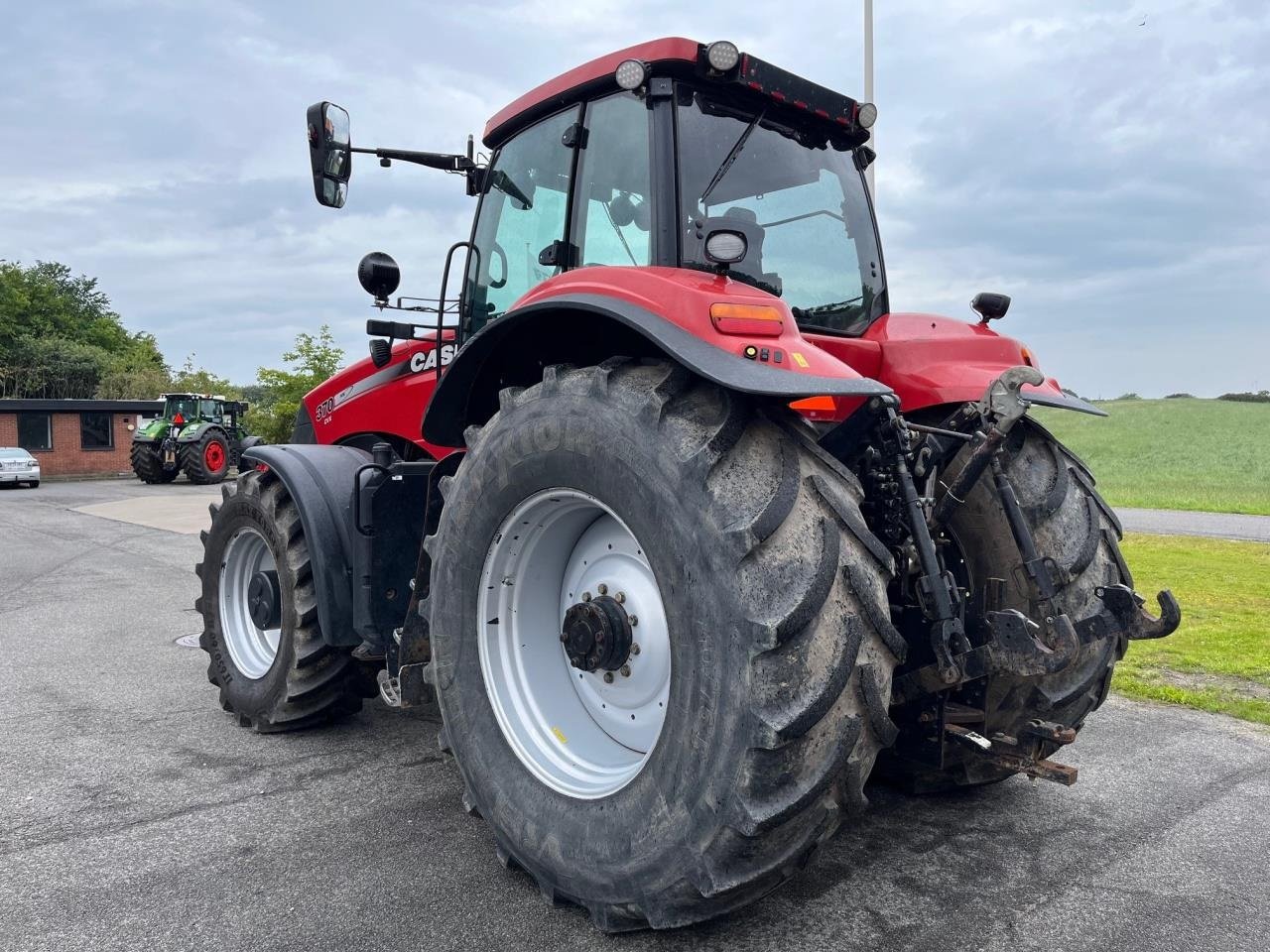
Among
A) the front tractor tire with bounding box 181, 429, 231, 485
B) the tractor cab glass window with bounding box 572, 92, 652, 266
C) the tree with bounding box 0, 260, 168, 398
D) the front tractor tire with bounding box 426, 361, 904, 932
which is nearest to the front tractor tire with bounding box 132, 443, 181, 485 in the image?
the front tractor tire with bounding box 181, 429, 231, 485

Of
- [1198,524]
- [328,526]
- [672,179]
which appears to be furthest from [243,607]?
[1198,524]

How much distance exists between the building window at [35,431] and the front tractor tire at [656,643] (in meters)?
38.5

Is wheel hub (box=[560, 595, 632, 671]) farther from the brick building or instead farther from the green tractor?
the brick building

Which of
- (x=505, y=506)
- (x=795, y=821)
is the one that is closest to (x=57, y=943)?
(x=505, y=506)

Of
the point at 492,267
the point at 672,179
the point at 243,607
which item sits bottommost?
the point at 243,607

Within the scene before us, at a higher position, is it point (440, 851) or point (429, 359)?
point (429, 359)

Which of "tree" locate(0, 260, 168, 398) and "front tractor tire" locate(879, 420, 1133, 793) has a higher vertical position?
"tree" locate(0, 260, 168, 398)

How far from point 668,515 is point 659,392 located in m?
0.33

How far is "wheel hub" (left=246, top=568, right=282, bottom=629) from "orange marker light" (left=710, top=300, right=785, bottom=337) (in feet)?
9.01

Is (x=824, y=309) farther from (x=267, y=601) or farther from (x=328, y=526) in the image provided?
(x=267, y=601)

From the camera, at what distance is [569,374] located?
2738 millimetres

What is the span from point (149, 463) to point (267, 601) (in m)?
26.9

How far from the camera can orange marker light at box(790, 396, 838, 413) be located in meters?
2.63

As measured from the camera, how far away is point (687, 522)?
7.64ft
